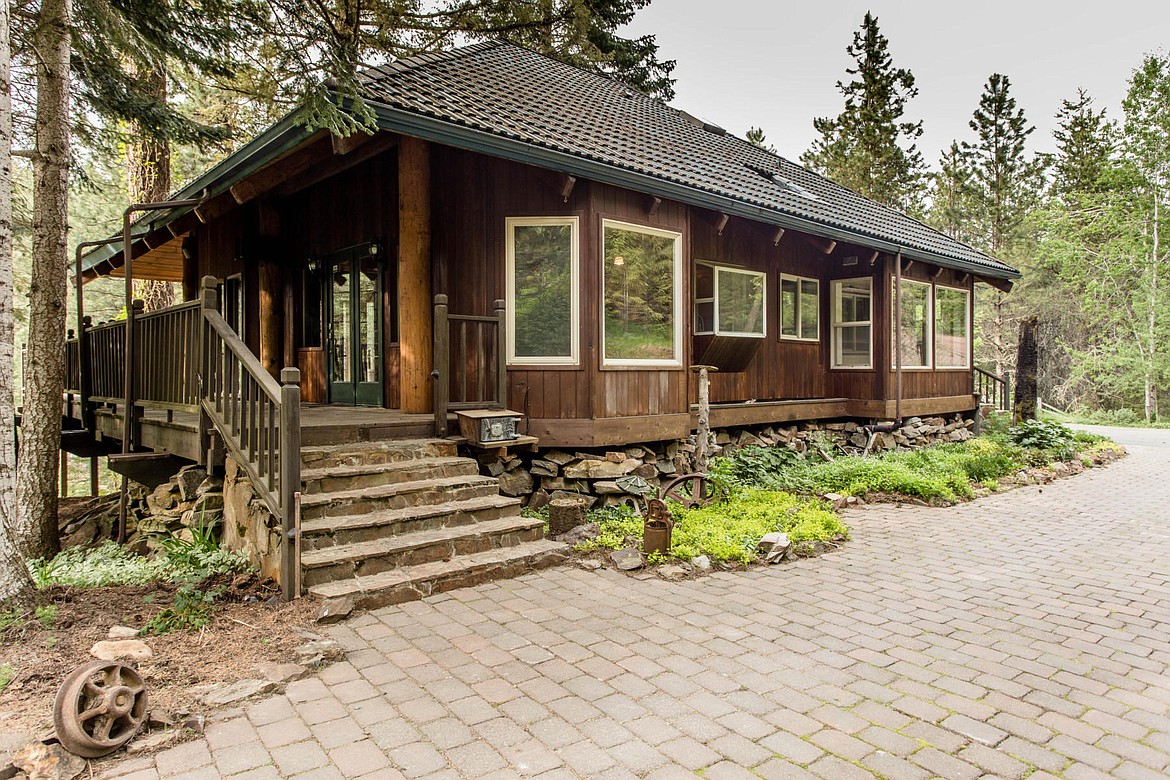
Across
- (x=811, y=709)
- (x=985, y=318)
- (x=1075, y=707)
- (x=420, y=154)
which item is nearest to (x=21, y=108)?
(x=420, y=154)

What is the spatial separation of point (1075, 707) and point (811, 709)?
1117 millimetres

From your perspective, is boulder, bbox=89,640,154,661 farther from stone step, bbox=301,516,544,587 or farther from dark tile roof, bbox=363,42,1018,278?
dark tile roof, bbox=363,42,1018,278

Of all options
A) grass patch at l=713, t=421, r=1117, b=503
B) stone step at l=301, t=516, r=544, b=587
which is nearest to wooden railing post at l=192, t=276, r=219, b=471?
stone step at l=301, t=516, r=544, b=587

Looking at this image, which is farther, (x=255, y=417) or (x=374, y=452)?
(x=374, y=452)

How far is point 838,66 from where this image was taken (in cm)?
2416

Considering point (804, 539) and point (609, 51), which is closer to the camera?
point (804, 539)

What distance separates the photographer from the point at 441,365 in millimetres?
5707

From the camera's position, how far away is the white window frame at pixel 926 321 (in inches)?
392

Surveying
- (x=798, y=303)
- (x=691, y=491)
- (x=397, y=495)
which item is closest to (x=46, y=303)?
(x=397, y=495)

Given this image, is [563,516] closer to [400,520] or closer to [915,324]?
[400,520]

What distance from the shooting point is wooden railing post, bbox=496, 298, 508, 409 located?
6.04 metres

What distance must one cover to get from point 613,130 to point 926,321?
A: 259 inches

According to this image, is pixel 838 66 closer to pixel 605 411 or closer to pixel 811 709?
pixel 605 411

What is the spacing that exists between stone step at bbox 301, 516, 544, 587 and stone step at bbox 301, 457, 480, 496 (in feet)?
1.84
